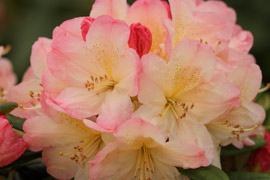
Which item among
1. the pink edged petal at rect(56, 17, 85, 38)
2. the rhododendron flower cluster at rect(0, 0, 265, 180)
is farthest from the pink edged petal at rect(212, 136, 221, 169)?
the pink edged petal at rect(56, 17, 85, 38)

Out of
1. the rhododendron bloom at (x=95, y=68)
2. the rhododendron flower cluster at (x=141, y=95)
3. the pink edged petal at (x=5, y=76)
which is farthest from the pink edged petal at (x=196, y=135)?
the pink edged petal at (x=5, y=76)

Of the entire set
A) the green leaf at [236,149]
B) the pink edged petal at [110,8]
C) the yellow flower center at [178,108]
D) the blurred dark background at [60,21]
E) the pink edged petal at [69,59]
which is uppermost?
the pink edged petal at [110,8]

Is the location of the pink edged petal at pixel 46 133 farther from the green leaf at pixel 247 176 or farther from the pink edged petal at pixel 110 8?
the green leaf at pixel 247 176

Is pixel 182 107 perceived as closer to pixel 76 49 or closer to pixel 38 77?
pixel 76 49

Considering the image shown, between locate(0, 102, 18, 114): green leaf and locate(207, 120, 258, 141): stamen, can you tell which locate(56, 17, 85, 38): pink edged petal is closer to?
locate(0, 102, 18, 114): green leaf

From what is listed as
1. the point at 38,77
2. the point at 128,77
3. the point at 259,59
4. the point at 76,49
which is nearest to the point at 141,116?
the point at 128,77

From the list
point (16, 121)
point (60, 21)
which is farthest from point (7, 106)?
point (60, 21)
